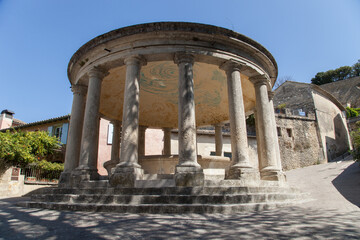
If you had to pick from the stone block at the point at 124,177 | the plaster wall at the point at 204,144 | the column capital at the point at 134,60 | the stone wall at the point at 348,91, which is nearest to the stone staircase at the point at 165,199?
the stone block at the point at 124,177

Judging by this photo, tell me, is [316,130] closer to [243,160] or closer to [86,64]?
[243,160]

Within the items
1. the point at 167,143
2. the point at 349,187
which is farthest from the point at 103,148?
the point at 349,187

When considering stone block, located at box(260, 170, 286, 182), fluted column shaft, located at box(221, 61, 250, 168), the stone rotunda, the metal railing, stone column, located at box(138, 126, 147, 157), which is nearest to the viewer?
the stone rotunda

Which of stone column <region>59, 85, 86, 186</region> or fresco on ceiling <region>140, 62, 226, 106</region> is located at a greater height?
fresco on ceiling <region>140, 62, 226, 106</region>

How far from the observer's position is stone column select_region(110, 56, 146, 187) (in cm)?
758

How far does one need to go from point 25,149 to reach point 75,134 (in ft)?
31.6

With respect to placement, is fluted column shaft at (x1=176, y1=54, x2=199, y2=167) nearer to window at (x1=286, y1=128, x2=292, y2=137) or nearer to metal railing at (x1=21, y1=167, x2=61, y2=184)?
metal railing at (x1=21, y1=167, x2=61, y2=184)

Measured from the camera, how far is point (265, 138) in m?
10.0

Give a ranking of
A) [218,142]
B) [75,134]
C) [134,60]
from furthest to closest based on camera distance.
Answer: [218,142] < [75,134] < [134,60]

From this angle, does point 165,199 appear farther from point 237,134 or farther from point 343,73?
point 343,73

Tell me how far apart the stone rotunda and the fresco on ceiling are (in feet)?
0.42

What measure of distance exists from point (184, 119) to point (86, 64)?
5394 mm

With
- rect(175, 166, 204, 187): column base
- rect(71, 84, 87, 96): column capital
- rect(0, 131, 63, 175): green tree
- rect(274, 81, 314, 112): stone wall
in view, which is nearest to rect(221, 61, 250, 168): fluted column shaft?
rect(175, 166, 204, 187): column base

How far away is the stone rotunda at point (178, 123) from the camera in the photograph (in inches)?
264
